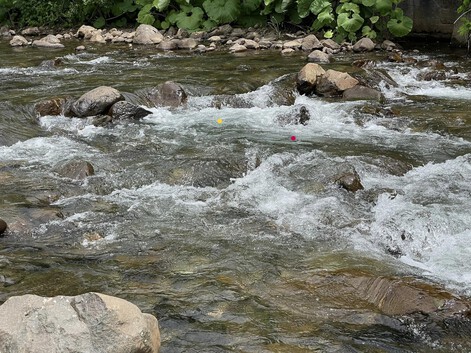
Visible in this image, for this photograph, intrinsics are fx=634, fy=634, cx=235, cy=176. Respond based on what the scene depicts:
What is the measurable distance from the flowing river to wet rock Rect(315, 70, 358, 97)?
28 centimetres

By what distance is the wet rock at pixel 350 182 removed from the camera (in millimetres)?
6781

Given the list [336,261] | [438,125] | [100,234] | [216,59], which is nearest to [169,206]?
[100,234]

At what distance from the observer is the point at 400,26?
14.9 m

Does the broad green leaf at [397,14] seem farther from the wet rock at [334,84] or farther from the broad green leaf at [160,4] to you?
the broad green leaf at [160,4]

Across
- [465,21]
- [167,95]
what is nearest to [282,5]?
[465,21]

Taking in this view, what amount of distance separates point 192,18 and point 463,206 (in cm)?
1278

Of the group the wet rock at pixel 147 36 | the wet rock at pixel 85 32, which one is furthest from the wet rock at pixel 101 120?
the wet rock at pixel 85 32

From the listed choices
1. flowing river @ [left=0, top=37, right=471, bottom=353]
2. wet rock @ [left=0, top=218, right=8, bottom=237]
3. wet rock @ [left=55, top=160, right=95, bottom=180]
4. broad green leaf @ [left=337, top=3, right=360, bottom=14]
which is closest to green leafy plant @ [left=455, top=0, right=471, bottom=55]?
flowing river @ [left=0, top=37, right=471, bottom=353]

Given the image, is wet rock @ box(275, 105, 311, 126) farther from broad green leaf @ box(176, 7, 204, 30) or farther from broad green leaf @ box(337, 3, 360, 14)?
broad green leaf @ box(176, 7, 204, 30)

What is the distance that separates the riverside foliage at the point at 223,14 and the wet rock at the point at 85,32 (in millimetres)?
765

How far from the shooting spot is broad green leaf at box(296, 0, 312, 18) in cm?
1597

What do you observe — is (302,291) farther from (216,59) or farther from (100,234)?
(216,59)

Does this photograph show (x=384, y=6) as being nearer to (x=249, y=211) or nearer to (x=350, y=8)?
(x=350, y=8)

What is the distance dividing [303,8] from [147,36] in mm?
4251
